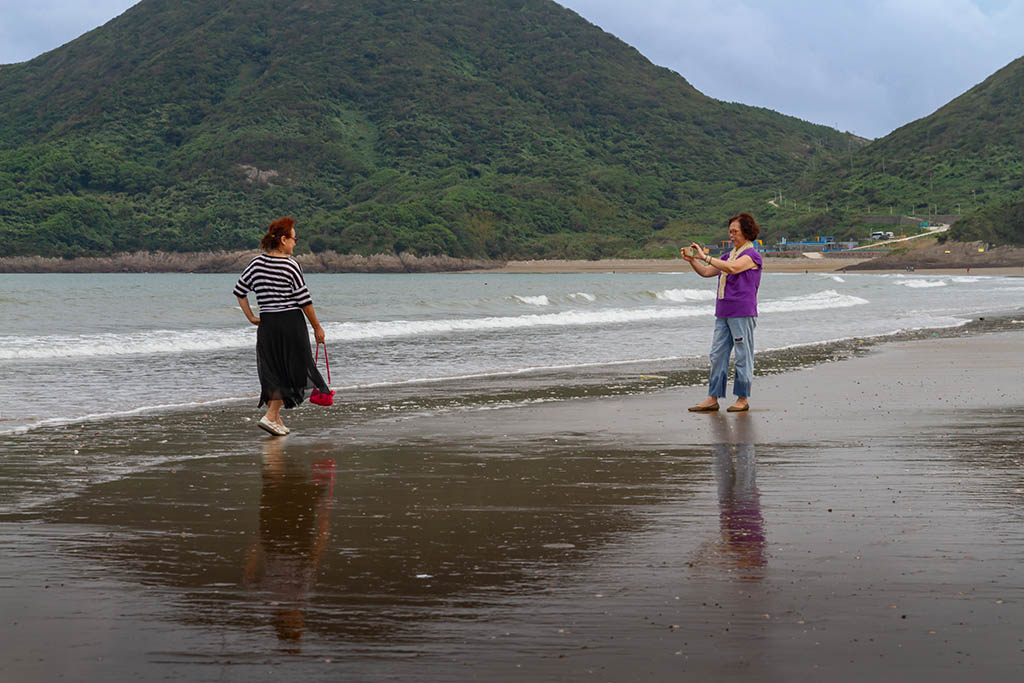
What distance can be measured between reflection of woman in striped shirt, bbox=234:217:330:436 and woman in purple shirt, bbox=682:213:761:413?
3507 mm

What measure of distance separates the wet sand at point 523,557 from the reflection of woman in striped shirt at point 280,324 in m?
0.39

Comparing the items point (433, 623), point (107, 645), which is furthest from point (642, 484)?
point (107, 645)

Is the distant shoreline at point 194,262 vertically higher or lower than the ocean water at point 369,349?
higher

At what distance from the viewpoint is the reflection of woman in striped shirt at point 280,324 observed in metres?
8.91

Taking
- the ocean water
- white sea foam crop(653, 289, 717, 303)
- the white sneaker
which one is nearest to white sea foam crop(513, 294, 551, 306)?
white sea foam crop(653, 289, 717, 303)

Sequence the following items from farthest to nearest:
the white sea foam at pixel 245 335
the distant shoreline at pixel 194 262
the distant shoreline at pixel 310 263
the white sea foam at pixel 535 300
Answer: the distant shoreline at pixel 194 262, the distant shoreline at pixel 310 263, the white sea foam at pixel 535 300, the white sea foam at pixel 245 335

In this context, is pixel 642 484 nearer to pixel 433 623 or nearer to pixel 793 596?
pixel 793 596

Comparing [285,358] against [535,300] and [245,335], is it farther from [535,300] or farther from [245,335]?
[535,300]

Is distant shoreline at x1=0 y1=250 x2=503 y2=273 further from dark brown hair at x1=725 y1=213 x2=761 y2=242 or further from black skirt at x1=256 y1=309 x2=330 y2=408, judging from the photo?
black skirt at x1=256 y1=309 x2=330 y2=408

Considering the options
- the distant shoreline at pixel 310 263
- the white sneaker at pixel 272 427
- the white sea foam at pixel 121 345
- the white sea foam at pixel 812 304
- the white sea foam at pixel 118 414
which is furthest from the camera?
the distant shoreline at pixel 310 263

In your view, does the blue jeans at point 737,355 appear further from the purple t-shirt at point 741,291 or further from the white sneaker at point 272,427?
the white sneaker at point 272,427

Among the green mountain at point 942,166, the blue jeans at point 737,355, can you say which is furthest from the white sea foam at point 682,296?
the green mountain at point 942,166

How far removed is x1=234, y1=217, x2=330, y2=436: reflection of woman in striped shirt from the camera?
891 cm

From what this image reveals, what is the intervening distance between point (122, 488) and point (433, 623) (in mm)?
3274
